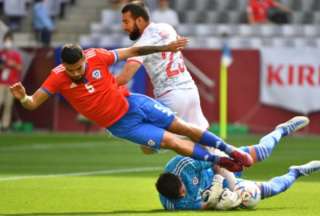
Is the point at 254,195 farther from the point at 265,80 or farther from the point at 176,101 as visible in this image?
the point at 265,80

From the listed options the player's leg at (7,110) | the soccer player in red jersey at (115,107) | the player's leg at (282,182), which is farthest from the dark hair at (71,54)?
the player's leg at (7,110)

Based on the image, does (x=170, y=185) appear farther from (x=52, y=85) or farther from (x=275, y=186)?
(x=52, y=85)

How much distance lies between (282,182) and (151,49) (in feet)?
6.80

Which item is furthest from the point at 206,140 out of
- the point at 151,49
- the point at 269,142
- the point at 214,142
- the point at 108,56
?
the point at 108,56

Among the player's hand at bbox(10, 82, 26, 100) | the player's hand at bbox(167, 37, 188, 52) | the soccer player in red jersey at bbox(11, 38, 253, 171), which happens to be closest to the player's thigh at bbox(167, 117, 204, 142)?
the soccer player in red jersey at bbox(11, 38, 253, 171)

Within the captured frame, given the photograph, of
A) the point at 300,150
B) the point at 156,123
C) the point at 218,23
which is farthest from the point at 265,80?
the point at 156,123

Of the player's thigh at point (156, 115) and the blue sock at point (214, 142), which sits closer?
the blue sock at point (214, 142)

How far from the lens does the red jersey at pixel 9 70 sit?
28.6 metres

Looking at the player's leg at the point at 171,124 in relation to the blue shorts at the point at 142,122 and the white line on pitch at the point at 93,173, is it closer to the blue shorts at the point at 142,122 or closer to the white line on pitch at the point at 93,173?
the blue shorts at the point at 142,122

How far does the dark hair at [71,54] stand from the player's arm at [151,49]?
0.79 m

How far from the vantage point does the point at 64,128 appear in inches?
1139

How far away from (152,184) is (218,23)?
14.9 m

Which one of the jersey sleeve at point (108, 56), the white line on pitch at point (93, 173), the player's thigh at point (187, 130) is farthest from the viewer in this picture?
the white line on pitch at point (93, 173)

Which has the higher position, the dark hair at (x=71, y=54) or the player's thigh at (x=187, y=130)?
the dark hair at (x=71, y=54)
